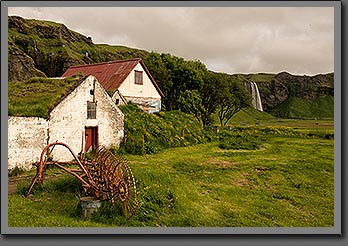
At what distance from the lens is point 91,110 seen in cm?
1309

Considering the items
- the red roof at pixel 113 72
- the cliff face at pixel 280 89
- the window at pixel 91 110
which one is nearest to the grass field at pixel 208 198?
the window at pixel 91 110

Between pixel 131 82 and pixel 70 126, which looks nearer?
pixel 70 126

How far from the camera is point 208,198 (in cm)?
841

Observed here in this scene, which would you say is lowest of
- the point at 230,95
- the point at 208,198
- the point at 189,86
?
the point at 208,198

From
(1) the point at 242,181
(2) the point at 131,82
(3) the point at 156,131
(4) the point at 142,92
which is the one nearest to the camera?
(1) the point at 242,181

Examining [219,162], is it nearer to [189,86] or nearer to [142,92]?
[142,92]

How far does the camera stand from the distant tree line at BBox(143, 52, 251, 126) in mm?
28844

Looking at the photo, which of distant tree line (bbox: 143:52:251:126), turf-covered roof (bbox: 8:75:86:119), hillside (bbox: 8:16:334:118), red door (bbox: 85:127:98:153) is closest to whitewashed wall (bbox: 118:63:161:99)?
distant tree line (bbox: 143:52:251:126)

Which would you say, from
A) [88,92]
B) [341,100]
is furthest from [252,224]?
[88,92]

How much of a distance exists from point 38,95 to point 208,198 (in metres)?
7.51

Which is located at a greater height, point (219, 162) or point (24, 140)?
point (24, 140)

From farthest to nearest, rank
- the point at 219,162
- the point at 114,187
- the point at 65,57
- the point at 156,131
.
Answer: the point at 65,57 < the point at 156,131 < the point at 219,162 < the point at 114,187

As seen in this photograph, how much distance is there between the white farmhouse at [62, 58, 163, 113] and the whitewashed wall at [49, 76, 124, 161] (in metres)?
5.88

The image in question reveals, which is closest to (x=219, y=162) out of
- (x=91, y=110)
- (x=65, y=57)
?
(x=91, y=110)
